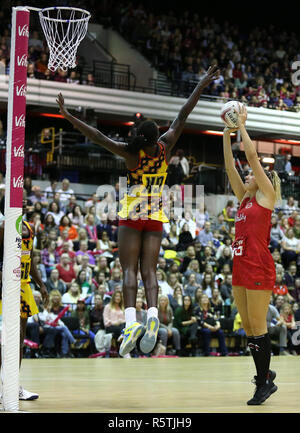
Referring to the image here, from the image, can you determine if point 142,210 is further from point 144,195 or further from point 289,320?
point 289,320

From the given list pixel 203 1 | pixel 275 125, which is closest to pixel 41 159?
pixel 275 125

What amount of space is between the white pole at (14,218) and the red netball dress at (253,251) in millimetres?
2153

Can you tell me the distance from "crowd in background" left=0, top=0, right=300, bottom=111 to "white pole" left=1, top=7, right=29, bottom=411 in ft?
53.5

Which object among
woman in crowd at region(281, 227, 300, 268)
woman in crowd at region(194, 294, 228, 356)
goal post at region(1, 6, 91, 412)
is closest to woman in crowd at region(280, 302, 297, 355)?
woman in crowd at region(194, 294, 228, 356)

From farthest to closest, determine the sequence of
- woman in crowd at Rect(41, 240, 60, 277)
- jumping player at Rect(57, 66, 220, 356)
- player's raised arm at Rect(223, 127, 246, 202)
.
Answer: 1. woman in crowd at Rect(41, 240, 60, 277)
2. player's raised arm at Rect(223, 127, 246, 202)
3. jumping player at Rect(57, 66, 220, 356)

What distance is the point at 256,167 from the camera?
21.4ft

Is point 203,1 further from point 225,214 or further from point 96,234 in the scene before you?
point 96,234

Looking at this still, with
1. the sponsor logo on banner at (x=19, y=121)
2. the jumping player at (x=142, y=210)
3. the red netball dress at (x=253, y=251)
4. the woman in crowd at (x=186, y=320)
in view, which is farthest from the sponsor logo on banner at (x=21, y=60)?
the woman in crowd at (x=186, y=320)

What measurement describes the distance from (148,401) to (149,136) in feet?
8.22

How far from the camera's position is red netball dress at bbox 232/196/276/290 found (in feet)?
21.4

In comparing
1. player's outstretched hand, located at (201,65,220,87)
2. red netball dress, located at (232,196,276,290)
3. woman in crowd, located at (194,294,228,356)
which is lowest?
woman in crowd, located at (194,294,228,356)

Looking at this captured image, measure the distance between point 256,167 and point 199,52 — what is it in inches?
809

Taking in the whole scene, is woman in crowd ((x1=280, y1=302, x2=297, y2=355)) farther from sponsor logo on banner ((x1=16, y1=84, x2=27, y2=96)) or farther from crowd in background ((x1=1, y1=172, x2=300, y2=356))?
sponsor logo on banner ((x1=16, y1=84, x2=27, y2=96))

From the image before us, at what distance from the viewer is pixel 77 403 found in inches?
251
